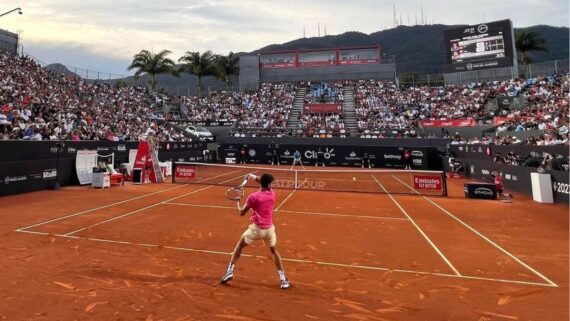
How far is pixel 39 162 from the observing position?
18.5 m

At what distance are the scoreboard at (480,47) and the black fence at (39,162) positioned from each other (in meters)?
49.0

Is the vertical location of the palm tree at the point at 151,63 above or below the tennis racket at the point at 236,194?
above

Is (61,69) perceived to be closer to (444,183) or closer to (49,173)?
(49,173)

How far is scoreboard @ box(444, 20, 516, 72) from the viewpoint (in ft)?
157

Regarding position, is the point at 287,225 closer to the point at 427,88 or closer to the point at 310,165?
the point at 310,165

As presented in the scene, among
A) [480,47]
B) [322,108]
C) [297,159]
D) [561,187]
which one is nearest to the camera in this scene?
[561,187]

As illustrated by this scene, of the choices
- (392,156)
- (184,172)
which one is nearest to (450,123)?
(392,156)

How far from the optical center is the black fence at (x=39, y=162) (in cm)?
1662

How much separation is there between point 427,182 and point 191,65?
55045 millimetres

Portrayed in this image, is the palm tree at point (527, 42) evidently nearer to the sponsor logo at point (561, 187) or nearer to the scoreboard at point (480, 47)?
the scoreboard at point (480, 47)

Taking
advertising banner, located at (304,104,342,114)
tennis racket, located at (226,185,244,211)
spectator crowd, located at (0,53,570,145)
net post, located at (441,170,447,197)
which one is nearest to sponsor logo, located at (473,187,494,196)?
net post, located at (441,170,447,197)

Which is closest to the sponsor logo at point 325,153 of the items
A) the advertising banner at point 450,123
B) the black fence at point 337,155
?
the black fence at point 337,155

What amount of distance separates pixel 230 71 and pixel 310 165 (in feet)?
128

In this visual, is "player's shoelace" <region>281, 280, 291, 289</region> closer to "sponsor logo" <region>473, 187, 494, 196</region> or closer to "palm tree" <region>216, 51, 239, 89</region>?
"sponsor logo" <region>473, 187, 494, 196</region>
